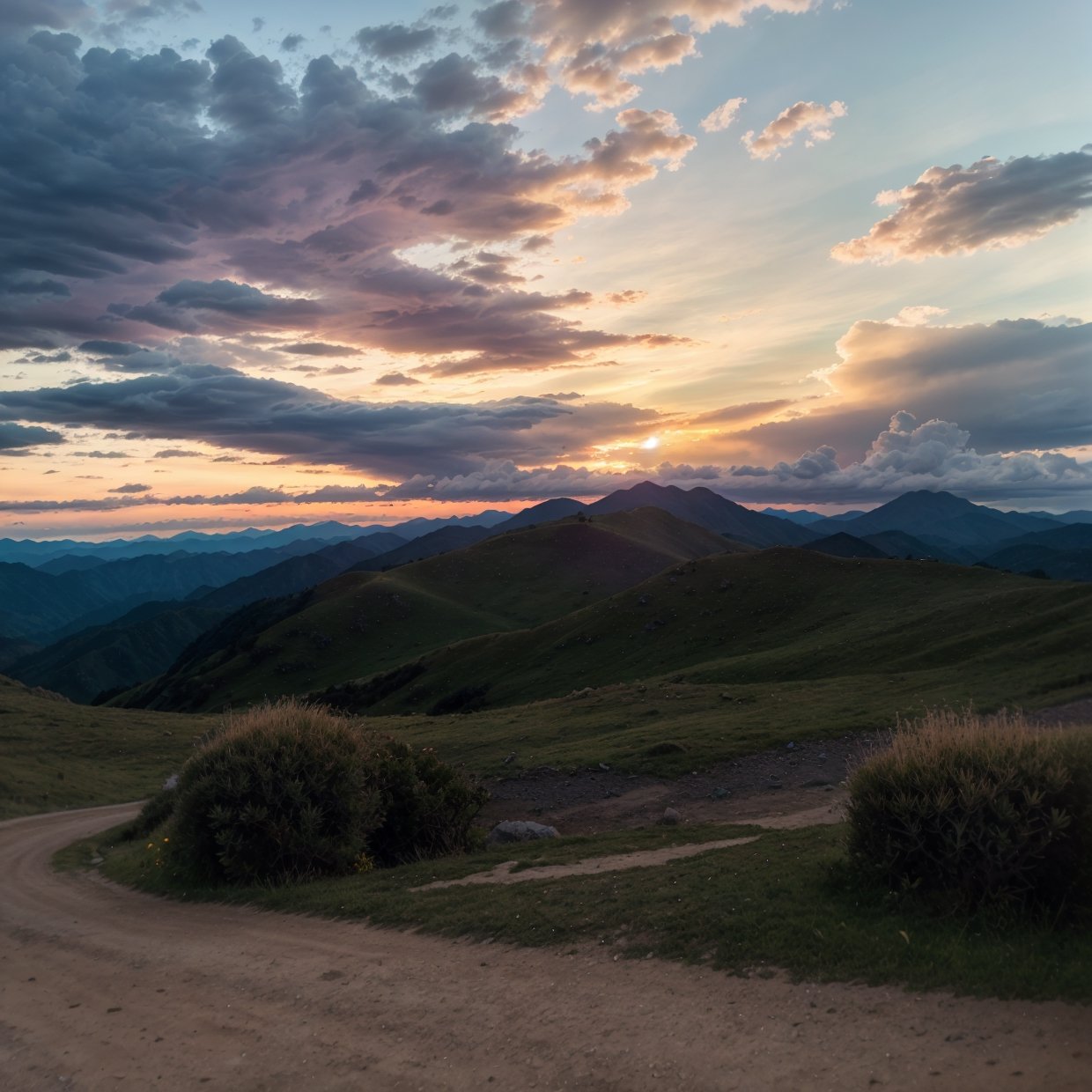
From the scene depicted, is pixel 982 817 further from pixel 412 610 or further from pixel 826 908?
pixel 412 610

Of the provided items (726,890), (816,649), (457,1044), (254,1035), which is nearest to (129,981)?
(254,1035)

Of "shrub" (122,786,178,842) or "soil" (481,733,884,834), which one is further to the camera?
"shrub" (122,786,178,842)

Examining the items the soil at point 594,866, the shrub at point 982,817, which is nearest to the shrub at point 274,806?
the soil at point 594,866

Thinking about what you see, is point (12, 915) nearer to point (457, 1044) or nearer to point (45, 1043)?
point (45, 1043)

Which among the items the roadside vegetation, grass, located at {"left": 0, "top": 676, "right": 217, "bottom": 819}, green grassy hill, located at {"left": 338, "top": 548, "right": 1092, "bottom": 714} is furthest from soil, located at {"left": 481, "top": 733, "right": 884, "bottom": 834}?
grass, located at {"left": 0, "top": 676, "right": 217, "bottom": 819}

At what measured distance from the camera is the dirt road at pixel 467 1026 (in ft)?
26.0

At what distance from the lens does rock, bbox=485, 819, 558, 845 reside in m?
21.6

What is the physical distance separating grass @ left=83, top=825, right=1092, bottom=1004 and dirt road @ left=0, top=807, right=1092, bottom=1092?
476 mm

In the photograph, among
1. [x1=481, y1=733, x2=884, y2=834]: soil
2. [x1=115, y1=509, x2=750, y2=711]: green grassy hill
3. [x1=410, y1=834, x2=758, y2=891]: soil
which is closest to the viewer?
[x1=410, y1=834, x2=758, y2=891]: soil

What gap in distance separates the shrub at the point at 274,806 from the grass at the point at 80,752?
24.1m

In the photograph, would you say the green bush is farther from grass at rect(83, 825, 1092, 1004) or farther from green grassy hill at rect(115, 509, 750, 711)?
green grassy hill at rect(115, 509, 750, 711)

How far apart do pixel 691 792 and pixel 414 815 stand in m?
9.50

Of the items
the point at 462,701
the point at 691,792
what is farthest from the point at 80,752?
the point at 691,792

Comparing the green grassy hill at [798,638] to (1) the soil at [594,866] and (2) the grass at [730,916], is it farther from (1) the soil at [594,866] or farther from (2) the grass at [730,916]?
(2) the grass at [730,916]
